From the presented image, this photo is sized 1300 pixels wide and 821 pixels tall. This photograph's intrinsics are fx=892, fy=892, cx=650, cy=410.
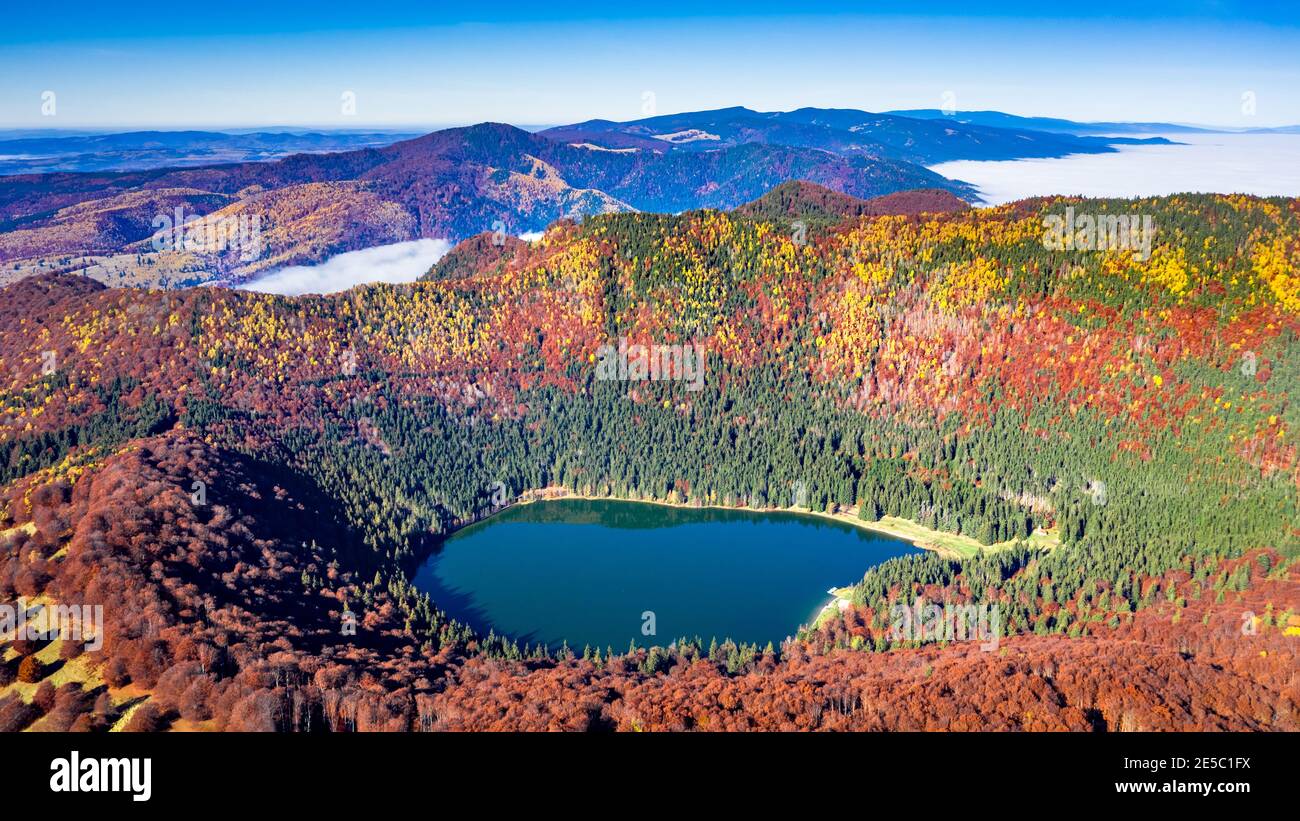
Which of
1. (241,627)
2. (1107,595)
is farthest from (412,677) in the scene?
(1107,595)

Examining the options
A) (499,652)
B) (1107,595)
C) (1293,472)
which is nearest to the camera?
(499,652)

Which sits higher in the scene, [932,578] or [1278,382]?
[1278,382]

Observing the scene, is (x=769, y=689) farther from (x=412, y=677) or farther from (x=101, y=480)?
(x=101, y=480)

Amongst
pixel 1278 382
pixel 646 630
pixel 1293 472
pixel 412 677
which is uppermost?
pixel 1278 382

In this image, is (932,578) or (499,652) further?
(932,578)

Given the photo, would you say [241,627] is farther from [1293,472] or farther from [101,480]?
[1293,472]

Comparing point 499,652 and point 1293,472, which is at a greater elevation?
point 1293,472

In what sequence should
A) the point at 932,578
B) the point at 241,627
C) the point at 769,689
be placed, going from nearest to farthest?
1. the point at 769,689
2. the point at 241,627
3. the point at 932,578

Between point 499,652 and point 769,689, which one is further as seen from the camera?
point 499,652

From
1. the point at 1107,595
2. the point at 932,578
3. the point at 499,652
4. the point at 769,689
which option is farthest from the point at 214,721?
the point at 1107,595
